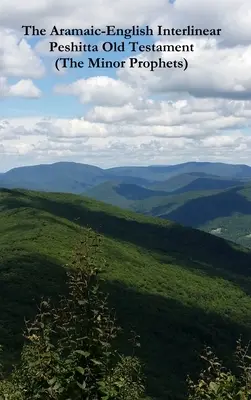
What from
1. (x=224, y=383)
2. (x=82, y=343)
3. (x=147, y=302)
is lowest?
(x=147, y=302)

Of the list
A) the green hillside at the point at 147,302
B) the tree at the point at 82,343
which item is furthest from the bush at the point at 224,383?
the green hillside at the point at 147,302

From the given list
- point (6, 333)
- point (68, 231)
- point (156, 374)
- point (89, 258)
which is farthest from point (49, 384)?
point (68, 231)

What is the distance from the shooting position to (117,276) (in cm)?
15550

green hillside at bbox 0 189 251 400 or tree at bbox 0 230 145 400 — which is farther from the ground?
tree at bbox 0 230 145 400

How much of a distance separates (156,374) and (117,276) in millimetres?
58653

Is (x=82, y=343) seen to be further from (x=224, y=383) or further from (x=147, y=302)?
(x=147, y=302)

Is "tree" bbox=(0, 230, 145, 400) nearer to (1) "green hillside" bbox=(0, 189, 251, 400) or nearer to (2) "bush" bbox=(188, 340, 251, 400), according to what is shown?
(2) "bush" bbox=(188, 340, 251, 400)

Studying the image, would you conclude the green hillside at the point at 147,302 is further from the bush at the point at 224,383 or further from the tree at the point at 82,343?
the tree at the point at 82,343

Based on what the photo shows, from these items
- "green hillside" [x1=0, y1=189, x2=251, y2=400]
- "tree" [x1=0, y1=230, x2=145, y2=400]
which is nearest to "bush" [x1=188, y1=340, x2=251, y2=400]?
"tree" [x1=0, y1=230, x2=145, y2=400]

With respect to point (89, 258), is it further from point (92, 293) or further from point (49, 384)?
point (49, 384)

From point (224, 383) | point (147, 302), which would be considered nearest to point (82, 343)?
point (224, 383)

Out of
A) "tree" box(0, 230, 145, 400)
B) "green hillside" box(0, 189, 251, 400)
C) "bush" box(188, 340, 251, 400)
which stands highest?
"tree" box(0, 230, 145, 400)

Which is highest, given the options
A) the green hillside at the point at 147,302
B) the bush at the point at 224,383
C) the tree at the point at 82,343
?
the tree at the point at 82,343

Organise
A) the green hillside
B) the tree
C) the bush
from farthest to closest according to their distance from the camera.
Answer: the green hillside < the bush < the tree
